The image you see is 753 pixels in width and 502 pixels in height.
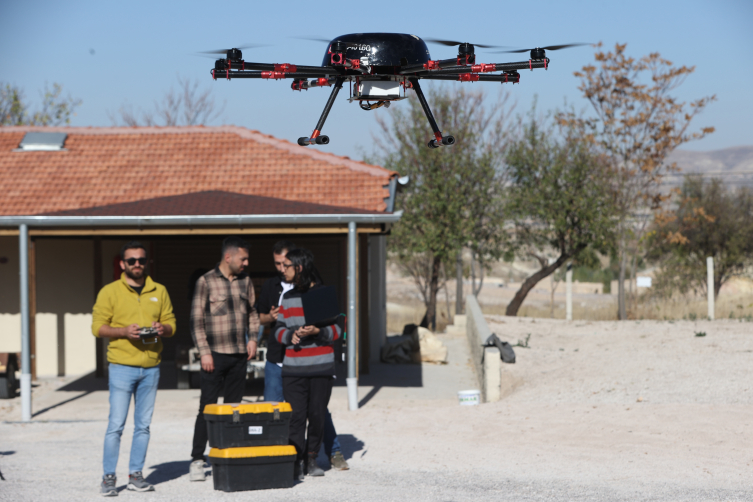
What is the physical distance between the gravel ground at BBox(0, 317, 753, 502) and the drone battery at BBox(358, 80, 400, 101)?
10.4ft

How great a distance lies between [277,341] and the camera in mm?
6590

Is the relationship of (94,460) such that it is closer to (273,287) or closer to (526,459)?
(273,287)

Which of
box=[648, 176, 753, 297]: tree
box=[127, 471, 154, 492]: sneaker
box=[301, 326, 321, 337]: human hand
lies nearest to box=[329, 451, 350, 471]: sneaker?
box=[301, 326, 321, 337]: human hand

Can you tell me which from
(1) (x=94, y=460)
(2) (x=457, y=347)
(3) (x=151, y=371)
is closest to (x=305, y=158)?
(2) (x=457, y=347)

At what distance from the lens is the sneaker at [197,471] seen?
6.56m

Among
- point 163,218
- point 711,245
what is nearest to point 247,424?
point 163,218

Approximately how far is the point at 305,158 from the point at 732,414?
339 inches

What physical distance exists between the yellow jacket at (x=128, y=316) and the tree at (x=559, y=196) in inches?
708

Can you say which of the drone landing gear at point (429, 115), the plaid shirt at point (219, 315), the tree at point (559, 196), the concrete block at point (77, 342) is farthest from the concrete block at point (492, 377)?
the tree at point (559, 196)

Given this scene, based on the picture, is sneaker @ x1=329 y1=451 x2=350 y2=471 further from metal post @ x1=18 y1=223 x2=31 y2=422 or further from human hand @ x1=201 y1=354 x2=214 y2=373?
metal post @ x1=18 y1=223 x2=31 y2=422

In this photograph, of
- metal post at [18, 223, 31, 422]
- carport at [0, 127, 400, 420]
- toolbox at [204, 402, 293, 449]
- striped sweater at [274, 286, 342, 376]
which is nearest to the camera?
toolbox at [204, 402, 293, 449]

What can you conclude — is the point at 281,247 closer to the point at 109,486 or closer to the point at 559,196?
the point at 109,486

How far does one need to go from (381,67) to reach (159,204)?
7737 mm

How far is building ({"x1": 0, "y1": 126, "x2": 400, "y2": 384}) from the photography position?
1202 centimetres
